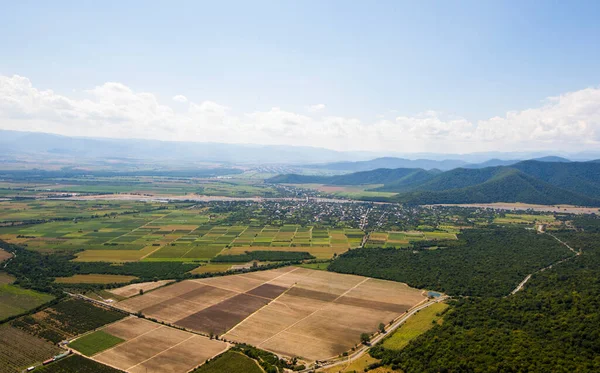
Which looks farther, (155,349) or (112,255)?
(112,255)

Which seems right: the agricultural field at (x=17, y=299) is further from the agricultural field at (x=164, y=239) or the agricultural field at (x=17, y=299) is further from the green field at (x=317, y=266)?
the green field at (x=317, y=266)

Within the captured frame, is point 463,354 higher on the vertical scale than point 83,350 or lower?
higher

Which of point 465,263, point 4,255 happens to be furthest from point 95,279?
point 465,263

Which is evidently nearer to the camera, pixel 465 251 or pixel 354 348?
pixel 354 348

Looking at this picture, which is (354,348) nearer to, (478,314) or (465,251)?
(478,314)

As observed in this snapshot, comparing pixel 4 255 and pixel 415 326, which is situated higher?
pixel 4 255

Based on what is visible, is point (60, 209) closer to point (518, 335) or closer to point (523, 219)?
point (518, 335)

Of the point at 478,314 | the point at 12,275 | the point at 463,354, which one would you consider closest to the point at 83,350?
the point at 12,275
